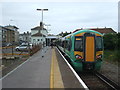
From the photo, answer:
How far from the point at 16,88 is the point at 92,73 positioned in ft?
24.9

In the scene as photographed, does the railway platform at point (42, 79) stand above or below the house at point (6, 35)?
below

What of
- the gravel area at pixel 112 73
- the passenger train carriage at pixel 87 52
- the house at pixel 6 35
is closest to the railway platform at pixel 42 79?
the passenger train carriage at pixel 87 52

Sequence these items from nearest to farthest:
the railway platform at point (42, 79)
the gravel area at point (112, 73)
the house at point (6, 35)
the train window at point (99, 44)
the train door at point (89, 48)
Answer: the railway platform at point (42, 79)
the gravel area at point (112, 73)
the train door at point (89, 48)
the train window at point (99, 44)
the house at point (6, 35)

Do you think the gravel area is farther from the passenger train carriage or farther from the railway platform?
the railway platform

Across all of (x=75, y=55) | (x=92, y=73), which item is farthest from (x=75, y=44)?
(x=92, y=73)

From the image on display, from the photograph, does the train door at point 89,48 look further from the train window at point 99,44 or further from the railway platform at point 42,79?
the railway platform at point 42,79

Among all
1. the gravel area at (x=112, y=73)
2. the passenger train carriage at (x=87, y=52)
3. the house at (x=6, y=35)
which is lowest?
the gravel area at (x=112, y=73)

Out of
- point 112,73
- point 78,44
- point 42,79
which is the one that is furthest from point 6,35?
point 42,79

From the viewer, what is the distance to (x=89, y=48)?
37.7 ft

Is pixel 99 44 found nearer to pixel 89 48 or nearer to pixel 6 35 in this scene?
pixel 89 48

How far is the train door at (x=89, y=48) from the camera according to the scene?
11.4 meters

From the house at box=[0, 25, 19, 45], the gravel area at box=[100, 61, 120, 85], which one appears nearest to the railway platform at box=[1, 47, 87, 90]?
the gravel area at box=[100, 61, 120, 85]

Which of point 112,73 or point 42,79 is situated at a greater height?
point 42,79

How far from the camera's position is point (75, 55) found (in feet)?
38.8
